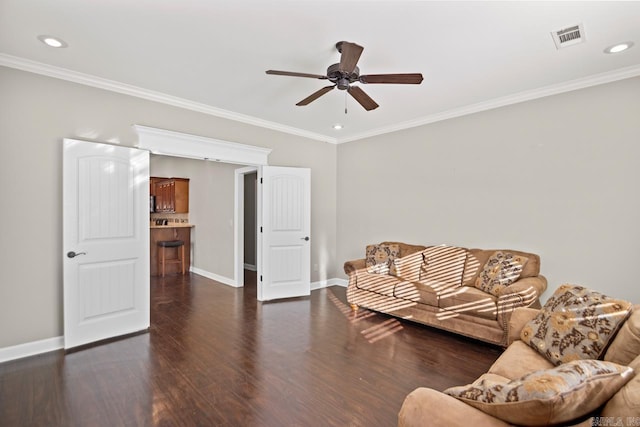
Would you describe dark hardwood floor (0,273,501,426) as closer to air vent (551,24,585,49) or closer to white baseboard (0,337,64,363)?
A: white baseboard (0,337,64,363)

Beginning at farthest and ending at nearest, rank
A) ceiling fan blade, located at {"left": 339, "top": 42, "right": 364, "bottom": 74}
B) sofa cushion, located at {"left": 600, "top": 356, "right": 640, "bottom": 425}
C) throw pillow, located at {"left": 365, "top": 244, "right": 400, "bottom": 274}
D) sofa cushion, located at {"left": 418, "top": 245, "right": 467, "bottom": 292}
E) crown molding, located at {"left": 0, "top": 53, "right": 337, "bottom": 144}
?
throw pillow, located at {"left": 365, "top": 244, "right": 400, "bottom": 274} → sofa cushion, located at {"left": 418, "top": 245, "right": 467, "bottom": 292} → crown molding, located at {"left": 0, "top": 53, "right": 337, "bottom": 144} → ceiling fan blade, located at {"left": 339, "top": 42, "right": 364, "bottom": 74} → sofa cushion, located at {"left": 600, "top": 356, "right": 640, "bottom": 425}

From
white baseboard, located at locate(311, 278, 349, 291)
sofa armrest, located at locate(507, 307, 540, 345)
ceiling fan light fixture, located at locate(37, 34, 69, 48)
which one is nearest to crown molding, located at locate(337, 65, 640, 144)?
sofa armrest, located at locate(507, 307, 540, 345)

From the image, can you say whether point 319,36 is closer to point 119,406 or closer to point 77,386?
point 119,406

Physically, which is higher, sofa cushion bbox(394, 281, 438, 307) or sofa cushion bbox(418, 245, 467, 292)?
sofa cushion bbox(418, 245, 467, 292)

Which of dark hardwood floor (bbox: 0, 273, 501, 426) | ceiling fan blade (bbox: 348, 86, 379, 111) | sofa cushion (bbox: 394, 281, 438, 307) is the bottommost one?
dark hardwood floor (bbox: 0, 273, 501, 426)

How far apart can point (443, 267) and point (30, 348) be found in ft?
15.3

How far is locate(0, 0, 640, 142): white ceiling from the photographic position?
7.37ft

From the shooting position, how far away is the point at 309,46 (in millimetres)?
2715

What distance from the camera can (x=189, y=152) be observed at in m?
4.11

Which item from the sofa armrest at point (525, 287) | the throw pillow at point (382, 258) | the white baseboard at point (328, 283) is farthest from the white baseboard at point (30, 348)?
the sofa armrest at point (525, 287)

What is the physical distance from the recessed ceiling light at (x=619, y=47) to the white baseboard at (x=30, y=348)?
5903mm

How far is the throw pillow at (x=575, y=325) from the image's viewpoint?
1787 millimetres

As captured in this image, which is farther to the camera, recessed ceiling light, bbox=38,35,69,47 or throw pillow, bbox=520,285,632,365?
recessed ceiling light, bbox=38,35,69,47

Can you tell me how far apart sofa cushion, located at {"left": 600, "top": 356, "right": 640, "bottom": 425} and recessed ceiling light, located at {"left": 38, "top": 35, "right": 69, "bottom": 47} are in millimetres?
4133
